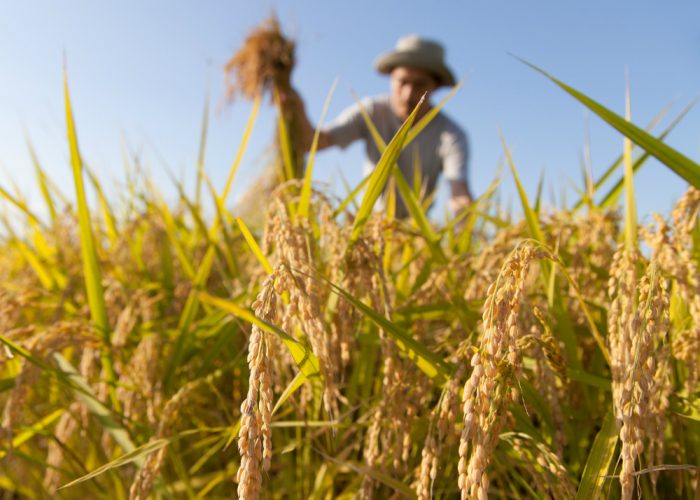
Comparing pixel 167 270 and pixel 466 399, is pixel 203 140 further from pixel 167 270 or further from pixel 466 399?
pixel 466 399

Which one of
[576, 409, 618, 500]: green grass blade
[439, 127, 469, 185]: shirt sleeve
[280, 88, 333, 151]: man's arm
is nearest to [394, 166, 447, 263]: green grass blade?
[576, 409, 618, 500]: green grass blade

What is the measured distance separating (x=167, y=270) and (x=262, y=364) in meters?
1.52

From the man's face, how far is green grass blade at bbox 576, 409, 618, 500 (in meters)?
5.63

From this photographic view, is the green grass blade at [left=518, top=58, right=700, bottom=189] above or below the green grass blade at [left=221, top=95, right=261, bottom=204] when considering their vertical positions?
below

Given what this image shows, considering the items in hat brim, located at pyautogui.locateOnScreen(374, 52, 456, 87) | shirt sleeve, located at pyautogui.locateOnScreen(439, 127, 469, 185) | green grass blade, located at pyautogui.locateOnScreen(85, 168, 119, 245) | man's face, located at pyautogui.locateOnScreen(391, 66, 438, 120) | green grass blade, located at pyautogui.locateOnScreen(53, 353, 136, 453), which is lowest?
green grass blade, located at pyautogui.locateOnScreen(53, 353, 136, 453)

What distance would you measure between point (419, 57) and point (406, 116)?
73 centimetres

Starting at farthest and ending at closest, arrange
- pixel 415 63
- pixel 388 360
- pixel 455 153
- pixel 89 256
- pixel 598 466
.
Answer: pixel 415 63, pixel 455 153, pixel 89 256, pixel 388 360, pixel 598 466

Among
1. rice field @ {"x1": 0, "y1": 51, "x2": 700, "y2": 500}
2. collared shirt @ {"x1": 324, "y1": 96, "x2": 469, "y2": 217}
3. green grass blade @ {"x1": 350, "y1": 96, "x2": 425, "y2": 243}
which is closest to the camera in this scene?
rice field @ {"x1": 0, "y1": 51, "x2": 700, "y2": 500}

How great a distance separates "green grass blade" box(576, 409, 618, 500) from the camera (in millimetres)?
757

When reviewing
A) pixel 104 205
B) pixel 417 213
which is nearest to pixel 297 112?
pixel 104 205

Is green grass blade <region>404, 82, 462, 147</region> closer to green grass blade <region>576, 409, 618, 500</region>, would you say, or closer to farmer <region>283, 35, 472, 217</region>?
green grass blade <region>576, 409, 618, 500</region>

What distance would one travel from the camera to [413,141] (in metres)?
6.04

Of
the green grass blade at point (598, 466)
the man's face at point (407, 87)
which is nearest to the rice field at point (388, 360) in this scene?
the green grass blade at point (598, 466)

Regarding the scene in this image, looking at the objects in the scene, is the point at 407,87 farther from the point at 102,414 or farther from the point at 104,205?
the point at 102,414
